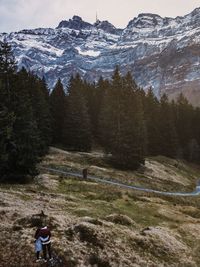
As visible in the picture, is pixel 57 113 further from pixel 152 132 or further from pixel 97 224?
pixel 97 224

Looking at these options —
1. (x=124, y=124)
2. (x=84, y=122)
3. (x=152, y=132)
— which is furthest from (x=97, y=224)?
(x=152, y=132)

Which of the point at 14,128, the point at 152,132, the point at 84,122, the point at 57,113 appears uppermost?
the point at 57,113

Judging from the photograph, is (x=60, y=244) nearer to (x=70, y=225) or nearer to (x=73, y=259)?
(x=73, y=259)

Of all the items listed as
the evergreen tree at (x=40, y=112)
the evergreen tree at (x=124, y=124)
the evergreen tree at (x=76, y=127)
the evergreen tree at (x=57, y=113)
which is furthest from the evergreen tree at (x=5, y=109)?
the evergreen tree at (x=57, y=113)

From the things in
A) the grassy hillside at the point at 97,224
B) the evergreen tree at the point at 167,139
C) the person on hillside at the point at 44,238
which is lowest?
the grassy hillside at the point at 97,224

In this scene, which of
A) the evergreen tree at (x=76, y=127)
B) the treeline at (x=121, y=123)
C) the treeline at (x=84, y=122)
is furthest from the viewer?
the evergreen tree at (x=76, y=127)

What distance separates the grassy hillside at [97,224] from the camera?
29.2 meters

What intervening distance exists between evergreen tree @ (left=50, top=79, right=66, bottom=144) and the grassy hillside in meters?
41.6

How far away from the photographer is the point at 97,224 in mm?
34812

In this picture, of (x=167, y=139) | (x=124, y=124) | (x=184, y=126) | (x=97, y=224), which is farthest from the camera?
(x=184, y=126)

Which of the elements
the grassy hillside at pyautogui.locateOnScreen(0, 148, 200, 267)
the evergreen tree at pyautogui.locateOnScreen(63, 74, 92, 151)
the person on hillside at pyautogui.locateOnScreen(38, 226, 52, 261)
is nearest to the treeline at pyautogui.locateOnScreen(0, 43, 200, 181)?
the evergreen tree at pyautogui.locateOnScreen(63, 74, 92, 151)

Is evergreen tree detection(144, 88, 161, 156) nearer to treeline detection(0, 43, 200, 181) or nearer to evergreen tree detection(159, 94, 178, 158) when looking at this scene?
treeline detection(0, 43, 200, 181)

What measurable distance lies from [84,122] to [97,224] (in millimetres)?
58686

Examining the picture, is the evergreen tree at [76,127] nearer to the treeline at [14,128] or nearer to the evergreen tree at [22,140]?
the treeline at [14,128]
